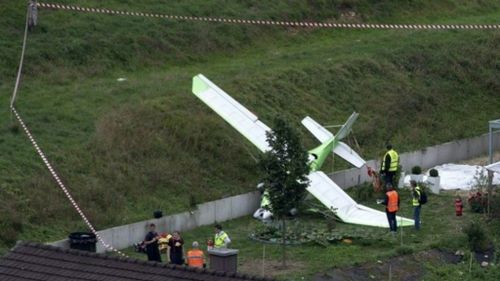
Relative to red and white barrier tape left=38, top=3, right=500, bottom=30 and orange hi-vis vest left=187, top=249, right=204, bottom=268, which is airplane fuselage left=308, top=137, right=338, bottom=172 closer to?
orange hi-vis vest left=187, top=249, right=204, bottom=268

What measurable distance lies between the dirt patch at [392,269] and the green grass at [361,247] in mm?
136

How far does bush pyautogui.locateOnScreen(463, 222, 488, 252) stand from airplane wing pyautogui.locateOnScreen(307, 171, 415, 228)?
8.73 feet

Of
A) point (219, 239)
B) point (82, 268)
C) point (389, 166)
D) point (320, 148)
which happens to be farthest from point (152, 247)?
point (389, 166)

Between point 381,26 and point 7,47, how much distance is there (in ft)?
62.1

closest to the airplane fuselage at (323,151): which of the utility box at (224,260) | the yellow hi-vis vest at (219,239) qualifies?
the yellow hi-vis vest at (219,239)

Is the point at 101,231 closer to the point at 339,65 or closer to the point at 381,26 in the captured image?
the point at 339,65

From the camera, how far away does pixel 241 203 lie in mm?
36000

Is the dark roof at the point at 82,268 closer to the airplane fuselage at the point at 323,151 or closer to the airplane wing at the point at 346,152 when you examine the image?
the airplane fuselage at the point at 323,151

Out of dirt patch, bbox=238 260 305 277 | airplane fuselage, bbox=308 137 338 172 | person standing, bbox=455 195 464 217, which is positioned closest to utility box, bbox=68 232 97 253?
dirt patch, bbox=238 260 305 277

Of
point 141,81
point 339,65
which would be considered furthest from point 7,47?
point 339,65

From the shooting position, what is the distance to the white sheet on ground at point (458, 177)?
3959cm

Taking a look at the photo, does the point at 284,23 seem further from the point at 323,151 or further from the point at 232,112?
the point at 323,151

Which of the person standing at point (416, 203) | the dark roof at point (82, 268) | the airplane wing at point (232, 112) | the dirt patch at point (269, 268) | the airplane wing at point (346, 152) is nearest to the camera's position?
the dark roof at point (82, 268)

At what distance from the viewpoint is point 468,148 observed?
4606 centimetres
